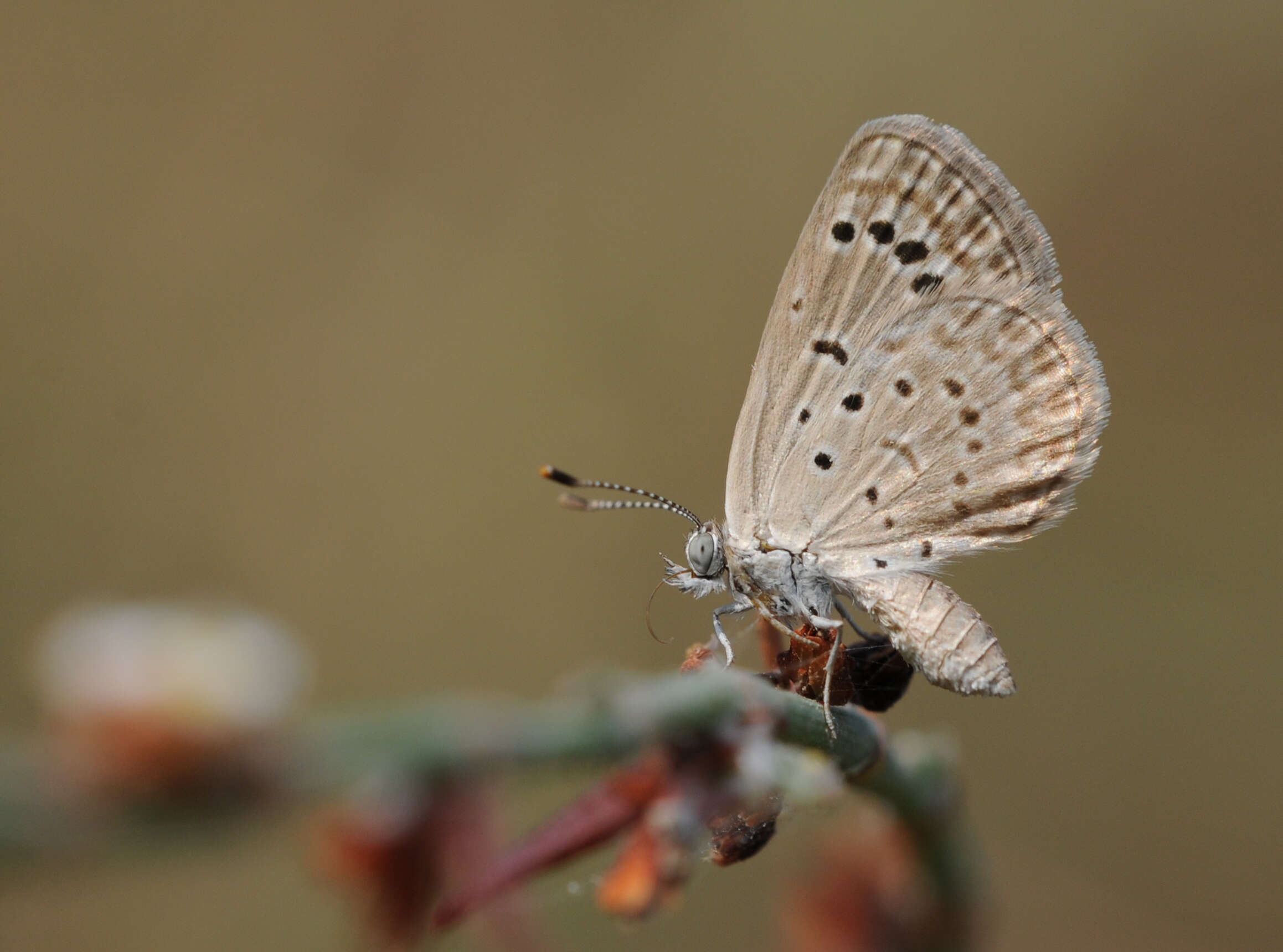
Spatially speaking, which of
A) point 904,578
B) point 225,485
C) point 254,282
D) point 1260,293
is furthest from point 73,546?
point 1260,293

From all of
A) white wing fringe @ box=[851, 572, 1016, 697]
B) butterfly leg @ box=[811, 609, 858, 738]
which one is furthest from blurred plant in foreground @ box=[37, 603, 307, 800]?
white wing fringe @ box=[851, 572, 1016, 697]

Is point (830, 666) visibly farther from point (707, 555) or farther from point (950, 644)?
point (707, 555)

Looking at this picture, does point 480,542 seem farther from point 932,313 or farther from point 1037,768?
point 932,313

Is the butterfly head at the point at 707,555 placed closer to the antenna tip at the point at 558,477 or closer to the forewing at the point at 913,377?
the forewing at the point at 913,377

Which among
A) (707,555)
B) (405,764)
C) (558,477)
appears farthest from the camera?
(707,555)

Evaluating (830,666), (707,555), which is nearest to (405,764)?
(830,666)

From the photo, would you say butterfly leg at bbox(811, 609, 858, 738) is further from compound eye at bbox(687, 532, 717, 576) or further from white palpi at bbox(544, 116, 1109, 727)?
compound eye at bbox(687, 532, 717, 576)
